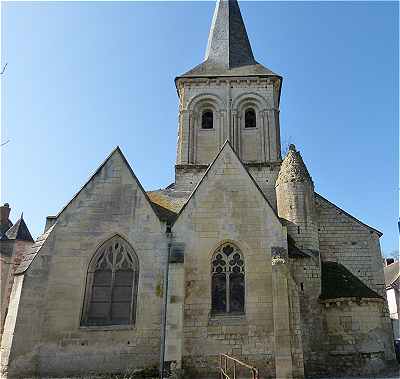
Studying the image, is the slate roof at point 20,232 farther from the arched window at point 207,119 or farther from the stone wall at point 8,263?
the arched window at point 207,119

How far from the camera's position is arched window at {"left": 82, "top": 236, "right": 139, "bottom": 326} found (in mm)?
12406

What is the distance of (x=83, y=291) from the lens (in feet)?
41.1

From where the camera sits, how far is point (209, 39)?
2564 centimetres

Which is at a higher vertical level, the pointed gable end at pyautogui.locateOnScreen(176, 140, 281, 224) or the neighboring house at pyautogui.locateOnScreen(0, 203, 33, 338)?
the pointed gable end at pyautogui.locateOnScreen(176, 140, 281, 224)

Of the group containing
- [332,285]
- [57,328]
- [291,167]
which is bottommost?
[57,328]

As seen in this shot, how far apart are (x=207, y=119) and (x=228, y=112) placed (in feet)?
4.68

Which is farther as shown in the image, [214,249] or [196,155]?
[196,155]

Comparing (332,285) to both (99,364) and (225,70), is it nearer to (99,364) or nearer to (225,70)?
(99,364)

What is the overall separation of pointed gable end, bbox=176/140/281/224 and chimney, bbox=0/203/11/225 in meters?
13.0

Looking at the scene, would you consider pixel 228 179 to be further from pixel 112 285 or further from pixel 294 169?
pixel 112 285

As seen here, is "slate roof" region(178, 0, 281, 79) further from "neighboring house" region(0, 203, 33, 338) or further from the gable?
"neighboring house" region(0, 203, 33, 338)

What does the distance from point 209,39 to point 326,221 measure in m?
15.5

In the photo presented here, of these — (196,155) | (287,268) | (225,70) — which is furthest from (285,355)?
(225,70)

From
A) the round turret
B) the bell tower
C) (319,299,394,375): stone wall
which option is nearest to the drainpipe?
the round turret
